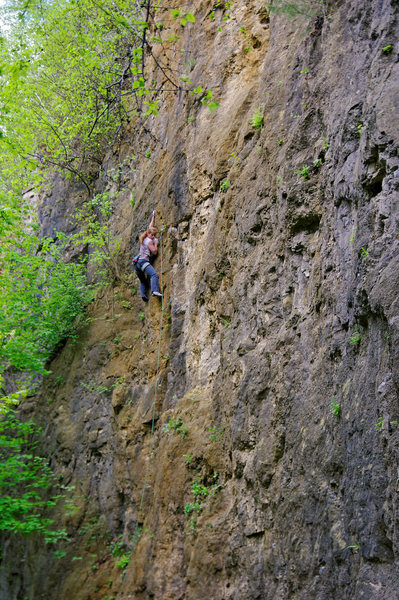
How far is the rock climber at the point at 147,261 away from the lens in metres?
10.9

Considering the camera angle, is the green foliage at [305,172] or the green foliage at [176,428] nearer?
the green foliage at [305,172]

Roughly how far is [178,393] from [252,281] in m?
3.00

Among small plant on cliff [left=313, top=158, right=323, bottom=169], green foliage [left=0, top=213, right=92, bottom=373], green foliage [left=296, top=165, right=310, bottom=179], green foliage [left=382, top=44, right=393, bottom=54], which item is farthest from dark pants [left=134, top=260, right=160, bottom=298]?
green foliage [left=382, top=44, right=393, bottom=54]

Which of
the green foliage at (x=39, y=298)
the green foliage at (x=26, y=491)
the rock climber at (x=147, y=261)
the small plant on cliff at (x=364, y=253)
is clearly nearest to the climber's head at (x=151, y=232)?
the rock climber at (x=147, y=261)

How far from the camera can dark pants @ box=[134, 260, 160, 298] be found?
10906mm

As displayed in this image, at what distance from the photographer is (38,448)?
1330 cm

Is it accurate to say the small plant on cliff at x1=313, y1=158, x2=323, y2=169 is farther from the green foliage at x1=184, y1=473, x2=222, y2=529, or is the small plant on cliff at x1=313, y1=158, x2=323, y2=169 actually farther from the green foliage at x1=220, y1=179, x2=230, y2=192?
the green foliage at x1=184, y1=473, x2=222, y2=529

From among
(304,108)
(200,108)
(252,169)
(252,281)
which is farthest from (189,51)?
(252,281)

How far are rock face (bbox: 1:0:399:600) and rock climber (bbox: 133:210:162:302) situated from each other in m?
0.25

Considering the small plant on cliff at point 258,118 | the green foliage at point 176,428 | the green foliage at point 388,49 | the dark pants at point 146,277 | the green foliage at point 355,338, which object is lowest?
the green foliage at point 176,428

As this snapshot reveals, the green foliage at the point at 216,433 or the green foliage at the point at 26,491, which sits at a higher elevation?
the green foliage at the point at 216,433

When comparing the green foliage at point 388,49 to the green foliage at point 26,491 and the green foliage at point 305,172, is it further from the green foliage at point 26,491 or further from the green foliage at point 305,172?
the green foliage at point 26,491

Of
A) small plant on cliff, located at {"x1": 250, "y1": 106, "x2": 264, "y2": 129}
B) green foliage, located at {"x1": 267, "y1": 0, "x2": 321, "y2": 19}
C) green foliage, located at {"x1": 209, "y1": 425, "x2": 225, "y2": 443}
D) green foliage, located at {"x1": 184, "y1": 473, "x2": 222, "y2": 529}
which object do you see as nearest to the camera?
green foliage, located at {"x1": 267, "y1": 0, "x2": 321, "y2": 19}

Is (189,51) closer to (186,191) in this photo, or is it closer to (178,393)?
(186,191)
